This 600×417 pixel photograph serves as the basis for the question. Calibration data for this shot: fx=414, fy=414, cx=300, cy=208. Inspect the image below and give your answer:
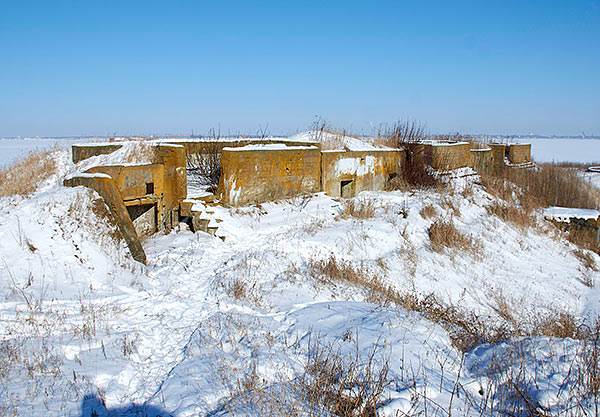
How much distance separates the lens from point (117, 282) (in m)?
4.87

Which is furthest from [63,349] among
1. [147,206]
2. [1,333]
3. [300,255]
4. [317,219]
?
[317,219]

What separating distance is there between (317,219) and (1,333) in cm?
569

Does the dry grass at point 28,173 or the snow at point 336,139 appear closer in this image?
the dry grass at point 28,173

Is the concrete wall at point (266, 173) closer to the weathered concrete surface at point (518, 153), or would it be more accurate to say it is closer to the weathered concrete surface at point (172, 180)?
the weathered concrete surface at point (172, 180)

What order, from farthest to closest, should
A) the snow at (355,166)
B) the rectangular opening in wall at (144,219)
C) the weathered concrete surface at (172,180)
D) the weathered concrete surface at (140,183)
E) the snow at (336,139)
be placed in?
1. the snow at (336,139)
2. the snow at (355,166)
3. the weathered concrete surface at (172,180)
4. the rectangular opening in wall at (144,219)
5. the weathered concrete surface at (140,183)

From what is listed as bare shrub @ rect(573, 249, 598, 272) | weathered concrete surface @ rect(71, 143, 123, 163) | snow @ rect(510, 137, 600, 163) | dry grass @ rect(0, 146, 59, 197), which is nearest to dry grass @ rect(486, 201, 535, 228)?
bare shrub @ rect(573, 249, 598, 272)

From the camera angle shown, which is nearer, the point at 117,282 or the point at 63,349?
the point at 63,349

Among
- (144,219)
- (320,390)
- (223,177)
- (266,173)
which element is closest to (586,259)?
Result: (266,173)

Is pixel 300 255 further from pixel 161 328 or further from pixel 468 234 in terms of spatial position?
pixel 468 234

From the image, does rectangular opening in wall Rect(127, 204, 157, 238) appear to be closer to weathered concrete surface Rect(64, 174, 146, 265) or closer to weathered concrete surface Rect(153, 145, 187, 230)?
weathered concrete surface Rect(153, 145, 187, 230)

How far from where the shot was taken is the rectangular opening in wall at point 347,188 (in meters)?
10.5

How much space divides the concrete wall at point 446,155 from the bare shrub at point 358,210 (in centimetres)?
346

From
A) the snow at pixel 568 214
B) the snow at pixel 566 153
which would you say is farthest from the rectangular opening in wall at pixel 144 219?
the snow at pixel 566 153

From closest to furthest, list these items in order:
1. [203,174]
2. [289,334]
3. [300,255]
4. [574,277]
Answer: [289,334], [300,255], [574,277], [203,174]
